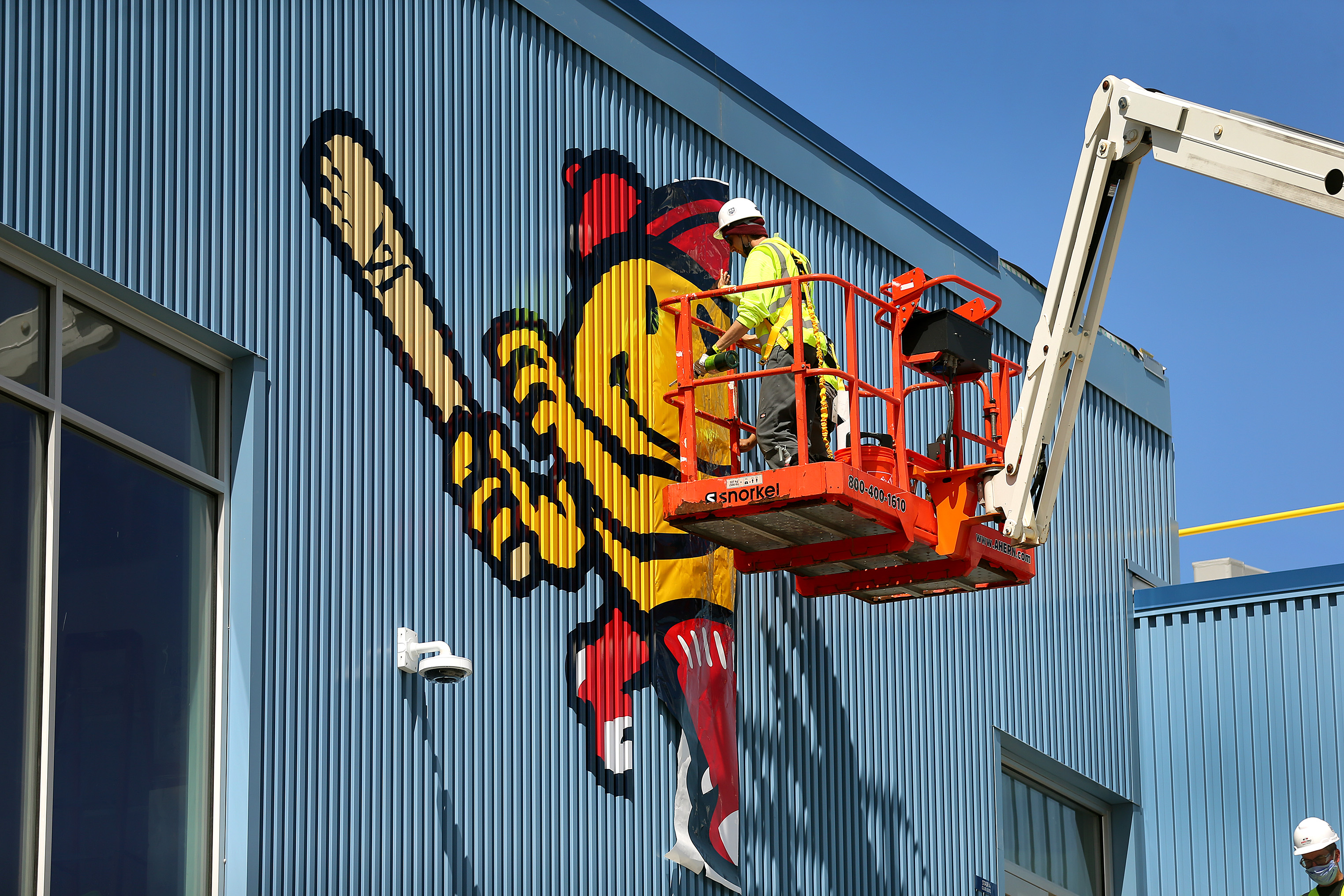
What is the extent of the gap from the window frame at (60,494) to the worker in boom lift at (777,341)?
15.0ft

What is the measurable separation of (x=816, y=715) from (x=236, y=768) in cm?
801

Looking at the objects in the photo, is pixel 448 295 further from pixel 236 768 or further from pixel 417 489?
pixel 236 768

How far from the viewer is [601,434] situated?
54.4 ft

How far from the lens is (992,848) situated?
70.5 ft

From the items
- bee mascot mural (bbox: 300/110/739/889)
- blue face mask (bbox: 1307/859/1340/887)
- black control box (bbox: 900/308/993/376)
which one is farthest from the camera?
blue face mask (bbox: 1307/859/1340/887)

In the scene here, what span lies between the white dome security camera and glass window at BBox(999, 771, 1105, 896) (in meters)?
10.2

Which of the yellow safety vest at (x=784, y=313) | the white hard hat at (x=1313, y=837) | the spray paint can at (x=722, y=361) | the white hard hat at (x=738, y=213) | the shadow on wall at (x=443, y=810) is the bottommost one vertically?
the white hard hat at (x=1313, y=837)

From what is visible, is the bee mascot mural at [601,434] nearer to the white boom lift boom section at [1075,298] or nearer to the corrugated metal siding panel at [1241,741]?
the white boom lift boom section at [1075,298]

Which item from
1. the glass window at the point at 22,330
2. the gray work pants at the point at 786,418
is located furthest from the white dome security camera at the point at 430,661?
the glass window at the point at 22,330

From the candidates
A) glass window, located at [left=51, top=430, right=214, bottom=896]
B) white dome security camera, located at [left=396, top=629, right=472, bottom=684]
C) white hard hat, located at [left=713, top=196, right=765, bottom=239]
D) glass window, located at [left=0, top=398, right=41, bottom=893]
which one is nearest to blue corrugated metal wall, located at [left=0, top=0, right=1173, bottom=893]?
white dome security camera, located at [left=396, top=629, right=472, bottom=684]

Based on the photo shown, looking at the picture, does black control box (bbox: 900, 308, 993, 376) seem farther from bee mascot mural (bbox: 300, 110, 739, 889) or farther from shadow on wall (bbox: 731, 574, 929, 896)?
shadow on wall (bbox: 731, 574, 929, 896)

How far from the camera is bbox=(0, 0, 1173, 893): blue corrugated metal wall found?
1237 centimetres

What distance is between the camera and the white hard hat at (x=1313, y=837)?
1708cm

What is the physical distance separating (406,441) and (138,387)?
106 inches
